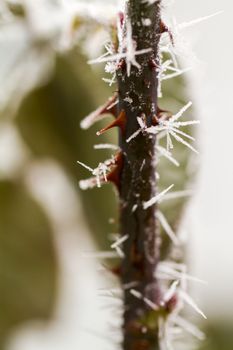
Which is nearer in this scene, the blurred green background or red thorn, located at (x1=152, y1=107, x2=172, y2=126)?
red thorn, located at (x1=152, y1=107, x2=172, y2=126)

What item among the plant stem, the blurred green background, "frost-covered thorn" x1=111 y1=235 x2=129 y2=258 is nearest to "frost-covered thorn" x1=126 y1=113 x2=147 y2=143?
the plant stem

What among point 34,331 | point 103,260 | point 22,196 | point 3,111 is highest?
point 3,111

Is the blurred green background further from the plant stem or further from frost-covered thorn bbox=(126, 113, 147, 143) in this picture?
frost-covered thorn bbox=(126, 113, 147, 143)

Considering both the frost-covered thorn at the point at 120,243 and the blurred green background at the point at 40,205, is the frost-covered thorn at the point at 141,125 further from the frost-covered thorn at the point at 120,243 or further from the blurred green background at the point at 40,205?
the blurred green background at the point at 40,205

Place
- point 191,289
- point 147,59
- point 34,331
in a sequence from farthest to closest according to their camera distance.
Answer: point 34,331 < point 191,289 < point 147,59

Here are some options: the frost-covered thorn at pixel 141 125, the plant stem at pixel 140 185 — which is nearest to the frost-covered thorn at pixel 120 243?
the plant stem at pixel 140 185

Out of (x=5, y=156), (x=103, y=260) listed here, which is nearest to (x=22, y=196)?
(x=5, y=156)

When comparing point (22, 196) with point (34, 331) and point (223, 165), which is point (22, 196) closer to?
point (34, 331)

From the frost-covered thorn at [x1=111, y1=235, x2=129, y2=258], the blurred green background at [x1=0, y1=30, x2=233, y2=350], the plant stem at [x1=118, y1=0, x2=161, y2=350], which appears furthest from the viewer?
the blurred green background at [x1=0, y1=30, x2=233, y2=350]

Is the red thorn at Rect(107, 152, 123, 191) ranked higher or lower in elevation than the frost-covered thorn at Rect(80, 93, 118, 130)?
lower

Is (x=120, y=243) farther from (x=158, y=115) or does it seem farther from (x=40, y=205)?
(x=40, y=205)
